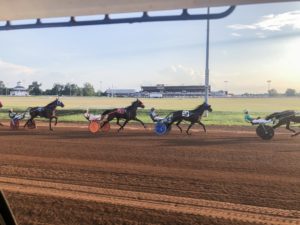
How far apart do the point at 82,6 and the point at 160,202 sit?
4.88 metres

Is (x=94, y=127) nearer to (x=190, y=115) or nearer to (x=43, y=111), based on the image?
(x=43, y=111)

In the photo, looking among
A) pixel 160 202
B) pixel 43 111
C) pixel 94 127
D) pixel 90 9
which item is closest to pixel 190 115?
pixel 94 127

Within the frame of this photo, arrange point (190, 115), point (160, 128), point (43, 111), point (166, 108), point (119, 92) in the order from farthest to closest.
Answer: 1. point (119, 92)
2. point (166, 108)
3. point (43, 111)
4. point (190, 115)
5. point (160, 128)

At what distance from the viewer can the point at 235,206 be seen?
6.78 metres

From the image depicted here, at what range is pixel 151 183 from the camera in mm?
8398

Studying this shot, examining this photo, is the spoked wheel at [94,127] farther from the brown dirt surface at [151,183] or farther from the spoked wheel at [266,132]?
the spoked wheel at [266,132]

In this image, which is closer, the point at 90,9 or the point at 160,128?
the point at 90,9

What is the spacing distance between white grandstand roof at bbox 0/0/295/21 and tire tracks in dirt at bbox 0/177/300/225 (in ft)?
14.1

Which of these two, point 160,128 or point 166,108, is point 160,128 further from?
point 166,108

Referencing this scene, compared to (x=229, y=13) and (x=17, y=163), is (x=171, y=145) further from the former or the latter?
(x=229, y=13)

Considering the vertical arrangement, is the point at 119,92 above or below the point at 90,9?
below

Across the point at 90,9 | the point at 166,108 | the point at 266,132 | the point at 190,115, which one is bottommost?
the point at 166,108

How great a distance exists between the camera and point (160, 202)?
6.96 metres

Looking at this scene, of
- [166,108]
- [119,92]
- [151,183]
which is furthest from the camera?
[119,92]
